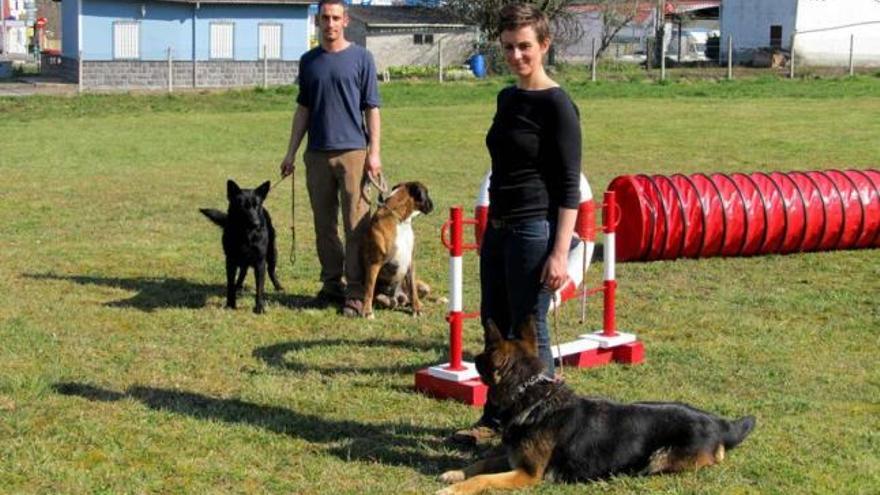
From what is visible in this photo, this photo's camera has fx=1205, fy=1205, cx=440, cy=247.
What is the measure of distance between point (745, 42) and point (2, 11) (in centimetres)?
3894

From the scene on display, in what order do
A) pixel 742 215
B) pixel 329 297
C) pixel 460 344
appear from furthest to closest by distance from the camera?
pixel 742 215, pixel 329 297, pixel 460 344

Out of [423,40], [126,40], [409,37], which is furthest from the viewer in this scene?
[423,40]

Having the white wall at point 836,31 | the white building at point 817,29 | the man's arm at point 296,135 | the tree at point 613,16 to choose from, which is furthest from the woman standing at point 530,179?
the tree at point 613,16

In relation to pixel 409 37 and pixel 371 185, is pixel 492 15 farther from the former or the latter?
pixel 371 185

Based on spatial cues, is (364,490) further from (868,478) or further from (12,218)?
(12,218)

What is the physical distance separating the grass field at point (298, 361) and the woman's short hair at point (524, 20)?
6.45ft

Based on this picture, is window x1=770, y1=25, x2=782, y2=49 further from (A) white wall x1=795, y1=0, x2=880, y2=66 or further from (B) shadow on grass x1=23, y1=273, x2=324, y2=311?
(B) shadow on grass x1=23, y1=273, x2=324, y2=311

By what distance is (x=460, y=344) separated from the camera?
687cm

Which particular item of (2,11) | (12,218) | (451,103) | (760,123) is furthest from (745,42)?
(12,218)

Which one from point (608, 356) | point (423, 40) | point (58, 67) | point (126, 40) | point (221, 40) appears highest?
point (423, 40)

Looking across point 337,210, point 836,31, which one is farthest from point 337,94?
point 836,31

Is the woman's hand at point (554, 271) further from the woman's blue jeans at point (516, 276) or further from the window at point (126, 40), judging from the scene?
the window at point (126, 40)

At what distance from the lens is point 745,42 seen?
56719 millimetres

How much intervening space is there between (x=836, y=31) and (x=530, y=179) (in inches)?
2073
